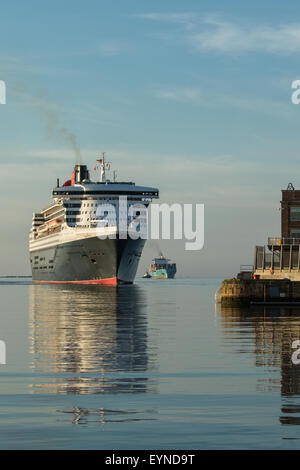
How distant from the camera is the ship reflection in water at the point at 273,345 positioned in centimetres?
1747

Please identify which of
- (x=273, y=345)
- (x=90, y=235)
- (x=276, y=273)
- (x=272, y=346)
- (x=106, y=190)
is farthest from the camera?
(x=106, y=190)

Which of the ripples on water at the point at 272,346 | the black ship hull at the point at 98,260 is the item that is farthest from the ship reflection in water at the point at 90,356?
the black ship hull at the point at 98,260

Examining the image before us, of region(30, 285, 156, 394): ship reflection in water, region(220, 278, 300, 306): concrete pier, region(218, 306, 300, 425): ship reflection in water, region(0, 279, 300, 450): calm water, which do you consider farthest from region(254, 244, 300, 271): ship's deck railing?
region(0, 279, 300, 450): calm water

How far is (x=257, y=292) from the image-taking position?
A: 208 ft

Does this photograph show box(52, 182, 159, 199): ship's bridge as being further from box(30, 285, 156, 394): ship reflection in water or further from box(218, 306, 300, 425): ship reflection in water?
box(30, 285, 156, 394): ship reflection in water

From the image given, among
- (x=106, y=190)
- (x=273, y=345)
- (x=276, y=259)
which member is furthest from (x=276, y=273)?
(x=106, y=190)

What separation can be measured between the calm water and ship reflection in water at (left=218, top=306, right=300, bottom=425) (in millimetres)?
42

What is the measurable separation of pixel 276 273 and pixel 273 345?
42.1 metres

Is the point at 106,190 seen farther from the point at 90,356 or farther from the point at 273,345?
the point at 90,356

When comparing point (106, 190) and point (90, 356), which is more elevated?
point (106, 190)

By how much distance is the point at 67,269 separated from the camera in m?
132

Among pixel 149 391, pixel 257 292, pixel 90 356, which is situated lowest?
pixel 149 391
